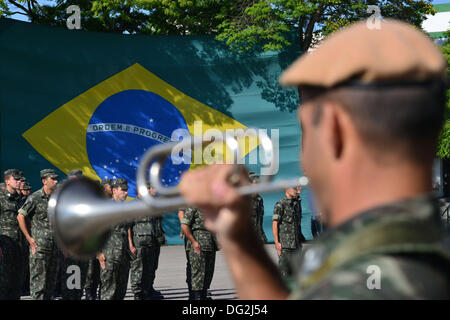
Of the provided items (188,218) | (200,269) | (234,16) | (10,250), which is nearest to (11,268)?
(10,250)

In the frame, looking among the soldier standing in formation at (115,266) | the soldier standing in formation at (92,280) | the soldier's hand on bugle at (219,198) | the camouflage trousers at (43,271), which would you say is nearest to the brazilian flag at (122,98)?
the soldier standing in formation at (92,280)

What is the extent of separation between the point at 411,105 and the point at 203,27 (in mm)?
14874

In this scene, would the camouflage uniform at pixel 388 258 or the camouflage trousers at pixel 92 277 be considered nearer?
the camouflage uniform at pixel 388 258

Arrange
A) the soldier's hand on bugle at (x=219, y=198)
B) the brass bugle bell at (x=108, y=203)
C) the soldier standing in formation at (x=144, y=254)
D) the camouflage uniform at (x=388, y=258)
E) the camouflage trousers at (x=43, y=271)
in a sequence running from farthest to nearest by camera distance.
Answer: the soldier standing in formation at (x=144, y=254) < the camouflage trousers at (x=43, y=271) < the brass bugle bell at (x=108, y=203) < the soldier's hand on bugle at (x=219, y=198) < the camouflage uniform at (x=388, y=258)

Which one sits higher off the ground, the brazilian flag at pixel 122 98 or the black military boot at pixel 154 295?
the brazilian flag at pixel 122 98

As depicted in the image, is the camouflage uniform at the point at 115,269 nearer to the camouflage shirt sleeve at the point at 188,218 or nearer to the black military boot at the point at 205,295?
the camouflage shirt sleeve at the point at 188,218

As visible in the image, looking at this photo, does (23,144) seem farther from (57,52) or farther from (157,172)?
(157,172)

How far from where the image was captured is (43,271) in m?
7.39

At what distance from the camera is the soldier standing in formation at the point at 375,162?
93 centimetres

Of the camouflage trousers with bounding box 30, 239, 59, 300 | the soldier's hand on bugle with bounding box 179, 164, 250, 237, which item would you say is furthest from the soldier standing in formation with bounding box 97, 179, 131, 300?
the soldier's hand on bugle with bounding box 179, 164, 250, 237

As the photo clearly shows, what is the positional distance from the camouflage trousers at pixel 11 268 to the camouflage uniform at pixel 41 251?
1.65ft

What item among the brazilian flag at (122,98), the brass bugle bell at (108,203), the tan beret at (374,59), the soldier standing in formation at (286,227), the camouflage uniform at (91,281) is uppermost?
the brazilian flag at (122,98)

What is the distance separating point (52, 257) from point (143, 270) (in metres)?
1.53

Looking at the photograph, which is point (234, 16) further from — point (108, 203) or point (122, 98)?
point (108, 203)
